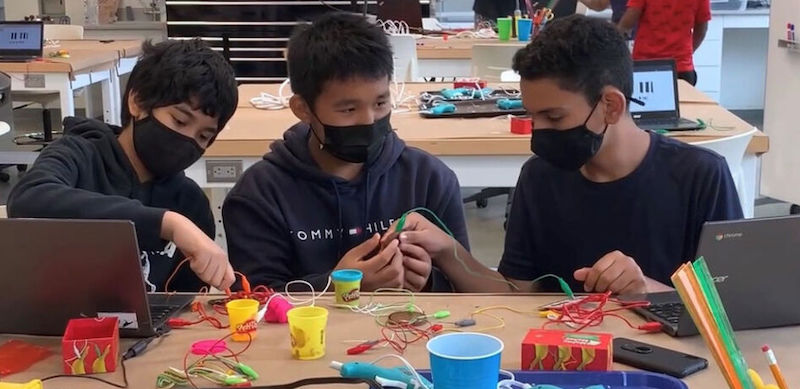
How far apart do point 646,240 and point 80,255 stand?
1.10 meters

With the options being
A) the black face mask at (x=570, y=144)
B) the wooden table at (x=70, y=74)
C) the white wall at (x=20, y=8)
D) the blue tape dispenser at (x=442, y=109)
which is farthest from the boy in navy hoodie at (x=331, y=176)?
the white wall at (x=20, y=8)

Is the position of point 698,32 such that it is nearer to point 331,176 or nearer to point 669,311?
point 331,176

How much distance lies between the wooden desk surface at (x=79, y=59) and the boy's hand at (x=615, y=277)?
3351mm

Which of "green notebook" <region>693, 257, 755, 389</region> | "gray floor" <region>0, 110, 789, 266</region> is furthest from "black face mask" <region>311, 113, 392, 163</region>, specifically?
"gray floor" <region>0, 110, 789, 266</region>

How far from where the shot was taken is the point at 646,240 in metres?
1.81

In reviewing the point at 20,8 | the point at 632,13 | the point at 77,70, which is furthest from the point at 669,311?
the point at 20,8

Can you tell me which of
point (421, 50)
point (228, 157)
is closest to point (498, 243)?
point (421, 50)

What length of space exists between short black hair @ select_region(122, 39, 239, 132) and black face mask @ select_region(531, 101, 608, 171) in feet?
2.16

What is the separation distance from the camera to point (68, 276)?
4.39 ft

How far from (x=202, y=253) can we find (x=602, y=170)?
0.84 metres

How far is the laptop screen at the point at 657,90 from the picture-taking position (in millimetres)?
2758

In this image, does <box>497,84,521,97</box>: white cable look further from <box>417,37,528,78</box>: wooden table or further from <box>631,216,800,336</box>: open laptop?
<box>631,216,800,336</box>: open laptop

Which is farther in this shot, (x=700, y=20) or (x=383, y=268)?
(x=700, y=20)

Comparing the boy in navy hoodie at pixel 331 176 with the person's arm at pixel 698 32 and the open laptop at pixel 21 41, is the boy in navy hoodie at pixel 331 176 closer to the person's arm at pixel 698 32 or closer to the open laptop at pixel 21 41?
the person's arm at pixel 698 32
